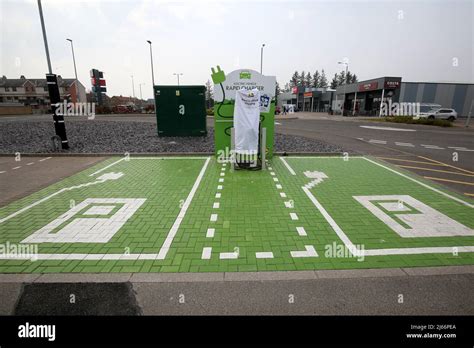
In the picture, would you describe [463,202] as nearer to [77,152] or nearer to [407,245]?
[407,245]

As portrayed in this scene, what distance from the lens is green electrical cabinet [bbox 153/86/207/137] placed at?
46.6 ft

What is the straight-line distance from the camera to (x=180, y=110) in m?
14.5

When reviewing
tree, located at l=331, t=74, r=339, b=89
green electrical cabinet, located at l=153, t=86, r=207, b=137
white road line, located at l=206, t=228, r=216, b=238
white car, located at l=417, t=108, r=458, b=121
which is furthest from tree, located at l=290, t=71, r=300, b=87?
white road line, located at l=206, t=228, r=216, b=238

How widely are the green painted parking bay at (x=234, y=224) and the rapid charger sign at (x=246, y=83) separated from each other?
300 cm

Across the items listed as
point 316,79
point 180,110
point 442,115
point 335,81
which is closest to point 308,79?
point 316,79

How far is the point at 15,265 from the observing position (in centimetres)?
364

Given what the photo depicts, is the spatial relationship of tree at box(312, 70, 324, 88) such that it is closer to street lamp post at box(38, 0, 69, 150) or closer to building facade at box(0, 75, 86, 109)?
building facade at box(0, 75, 86, 109)

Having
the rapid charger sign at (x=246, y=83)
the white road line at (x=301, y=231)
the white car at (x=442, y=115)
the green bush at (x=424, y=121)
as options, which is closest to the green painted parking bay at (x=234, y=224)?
the white road line at (x=301, y=231)

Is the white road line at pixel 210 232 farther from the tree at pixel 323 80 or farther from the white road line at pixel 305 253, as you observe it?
the tree at pixel 323 80

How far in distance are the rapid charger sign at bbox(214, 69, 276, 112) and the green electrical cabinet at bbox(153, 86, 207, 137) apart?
227 inches

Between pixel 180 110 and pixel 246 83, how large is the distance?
6818 millimetres

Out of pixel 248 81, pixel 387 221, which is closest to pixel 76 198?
pixel 248 81
